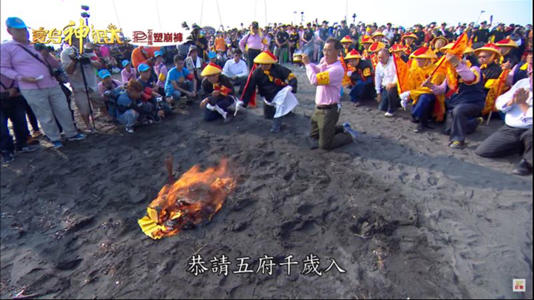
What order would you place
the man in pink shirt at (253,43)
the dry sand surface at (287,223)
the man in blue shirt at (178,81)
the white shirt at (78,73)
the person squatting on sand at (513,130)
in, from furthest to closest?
the man in pink shirt at (253,43) < the man in blue shirt at (178,81) < the white shirt at (78,73) < the person squatting on sand at (513,130) < the dry sand surface at (287,223)

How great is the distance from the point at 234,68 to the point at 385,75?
421 centimetres

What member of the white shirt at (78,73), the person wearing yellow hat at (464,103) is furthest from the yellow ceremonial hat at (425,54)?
the white shirt at (78,73)

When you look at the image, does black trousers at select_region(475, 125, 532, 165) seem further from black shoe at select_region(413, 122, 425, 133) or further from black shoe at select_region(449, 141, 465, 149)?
black shoe at select_region(413, 122, 425, 133)

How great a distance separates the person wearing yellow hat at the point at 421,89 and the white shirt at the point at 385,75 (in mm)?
441

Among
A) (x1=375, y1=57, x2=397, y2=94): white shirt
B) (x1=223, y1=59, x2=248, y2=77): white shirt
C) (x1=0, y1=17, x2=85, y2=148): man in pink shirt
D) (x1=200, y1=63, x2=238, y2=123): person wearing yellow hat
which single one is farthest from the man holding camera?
(x1=375, y1=57, x2=397, y2=94): white shirt

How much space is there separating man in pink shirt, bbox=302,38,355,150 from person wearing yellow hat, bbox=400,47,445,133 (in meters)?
1.42

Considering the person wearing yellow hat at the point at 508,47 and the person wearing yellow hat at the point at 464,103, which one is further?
the person wearing yellow hat at the point at 508,47

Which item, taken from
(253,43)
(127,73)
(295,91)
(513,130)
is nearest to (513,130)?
(513,130)

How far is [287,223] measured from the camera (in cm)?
322

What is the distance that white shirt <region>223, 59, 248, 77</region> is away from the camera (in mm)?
8414

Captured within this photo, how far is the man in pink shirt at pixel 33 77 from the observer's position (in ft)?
14.6

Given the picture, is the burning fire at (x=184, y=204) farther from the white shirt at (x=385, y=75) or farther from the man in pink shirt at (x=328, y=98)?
the white shirt at (x=385, y=75)

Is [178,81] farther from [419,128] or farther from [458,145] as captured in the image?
[458,145]

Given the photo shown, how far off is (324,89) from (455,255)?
9.44ft
